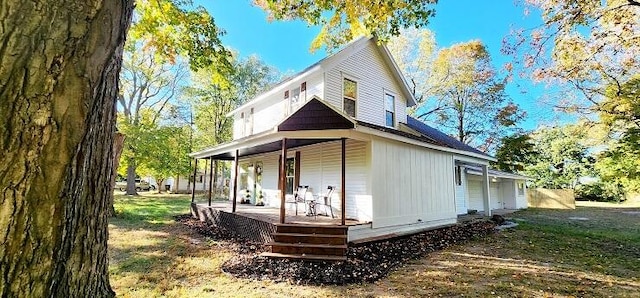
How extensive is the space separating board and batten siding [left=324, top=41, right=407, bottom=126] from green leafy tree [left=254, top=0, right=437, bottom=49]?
2595 millimetres

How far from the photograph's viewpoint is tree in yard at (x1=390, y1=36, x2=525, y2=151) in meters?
22.0

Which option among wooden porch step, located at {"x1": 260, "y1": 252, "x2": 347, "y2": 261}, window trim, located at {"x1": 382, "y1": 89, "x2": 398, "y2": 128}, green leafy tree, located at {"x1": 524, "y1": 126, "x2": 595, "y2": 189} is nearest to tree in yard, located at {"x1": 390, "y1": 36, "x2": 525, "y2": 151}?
green leafy tree, located at {"x1": 524, "y1": 126, "x2": 595, "y2": 189}

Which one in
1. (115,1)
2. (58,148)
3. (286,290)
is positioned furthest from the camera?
(286,290)

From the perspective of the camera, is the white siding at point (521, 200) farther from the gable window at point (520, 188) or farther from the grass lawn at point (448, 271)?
the grass lawn at point (448, 271)

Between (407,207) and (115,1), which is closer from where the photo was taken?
(115,1)

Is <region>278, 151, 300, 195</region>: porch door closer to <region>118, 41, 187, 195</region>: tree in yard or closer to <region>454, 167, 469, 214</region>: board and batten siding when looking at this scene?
<region>454, 167, 469, 214</region>: board and batten siding

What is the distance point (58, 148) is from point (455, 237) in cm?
967

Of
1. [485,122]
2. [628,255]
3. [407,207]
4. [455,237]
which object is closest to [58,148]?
[407,207]

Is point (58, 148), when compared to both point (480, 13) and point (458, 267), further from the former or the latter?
point (480, 13)

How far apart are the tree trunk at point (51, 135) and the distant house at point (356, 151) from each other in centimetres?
528

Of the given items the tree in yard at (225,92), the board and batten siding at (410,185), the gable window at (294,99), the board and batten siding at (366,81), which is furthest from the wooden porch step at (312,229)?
the tree in yard at (225,92)

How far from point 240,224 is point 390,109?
6.98 meters

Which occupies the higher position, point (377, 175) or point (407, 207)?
point (377, 175)

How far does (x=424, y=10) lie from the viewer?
6.55 m
